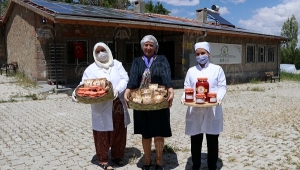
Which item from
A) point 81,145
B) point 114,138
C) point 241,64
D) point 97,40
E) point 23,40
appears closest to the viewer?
point 114,138

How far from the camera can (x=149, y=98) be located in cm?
338

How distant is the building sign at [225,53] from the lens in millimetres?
15672

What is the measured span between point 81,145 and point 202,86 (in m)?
2.54

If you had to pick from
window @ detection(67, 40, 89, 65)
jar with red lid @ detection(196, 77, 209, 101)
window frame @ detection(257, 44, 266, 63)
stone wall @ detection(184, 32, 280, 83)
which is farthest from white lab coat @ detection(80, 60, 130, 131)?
window frame @ detection(257, 44, 266, 63)

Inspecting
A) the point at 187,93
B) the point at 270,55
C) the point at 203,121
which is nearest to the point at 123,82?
the point at 187,93

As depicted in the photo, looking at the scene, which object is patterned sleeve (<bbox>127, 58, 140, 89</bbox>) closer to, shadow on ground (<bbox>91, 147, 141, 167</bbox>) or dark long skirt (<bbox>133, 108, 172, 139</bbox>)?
dark long skirt (<bbox>133, 108, 172, 139</bbox>)

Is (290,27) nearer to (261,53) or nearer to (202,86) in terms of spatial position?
(261,53)

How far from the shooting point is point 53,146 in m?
4.83

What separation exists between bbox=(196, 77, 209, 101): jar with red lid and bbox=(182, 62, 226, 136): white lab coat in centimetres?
12

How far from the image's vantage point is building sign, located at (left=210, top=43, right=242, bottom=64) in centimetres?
1567

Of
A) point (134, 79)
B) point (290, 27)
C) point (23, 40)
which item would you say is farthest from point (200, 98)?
A: point (290, 27)

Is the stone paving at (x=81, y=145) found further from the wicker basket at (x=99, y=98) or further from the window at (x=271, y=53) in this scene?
the window at (x=271, y=53)

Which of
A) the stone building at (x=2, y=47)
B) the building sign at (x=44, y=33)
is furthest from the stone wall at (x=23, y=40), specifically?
the stone building at (x=2, y=47)

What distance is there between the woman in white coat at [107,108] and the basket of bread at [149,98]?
32cm
